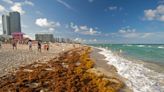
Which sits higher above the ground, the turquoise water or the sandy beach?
the sandy beach

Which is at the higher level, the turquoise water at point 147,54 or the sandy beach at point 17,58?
the sandy beach at point 17,58

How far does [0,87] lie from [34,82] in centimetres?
167

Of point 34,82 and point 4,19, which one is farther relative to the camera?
point 4,19

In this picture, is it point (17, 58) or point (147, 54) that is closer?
point (17, 58)

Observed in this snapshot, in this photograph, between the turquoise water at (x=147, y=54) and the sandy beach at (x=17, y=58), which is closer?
the sandy beach at (x=17, y=58)

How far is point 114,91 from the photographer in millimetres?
8086

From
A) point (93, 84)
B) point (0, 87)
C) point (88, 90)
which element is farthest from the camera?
point (93, 84)

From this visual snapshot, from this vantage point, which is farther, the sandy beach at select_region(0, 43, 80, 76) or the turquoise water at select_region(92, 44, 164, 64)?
the turquoise water at select_region(92, 44, 164, 64)

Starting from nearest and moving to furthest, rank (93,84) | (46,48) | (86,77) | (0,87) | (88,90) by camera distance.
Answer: (88,90), (0,87), (93,84), (86,77), (46,48)

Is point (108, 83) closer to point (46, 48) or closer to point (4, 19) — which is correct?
point (46, 48)

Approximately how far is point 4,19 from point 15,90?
181309mm

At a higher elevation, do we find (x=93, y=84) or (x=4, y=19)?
(x=4, y=19)

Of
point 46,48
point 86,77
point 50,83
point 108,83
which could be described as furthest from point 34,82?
point 46,48

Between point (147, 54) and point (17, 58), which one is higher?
point (17, 58)
